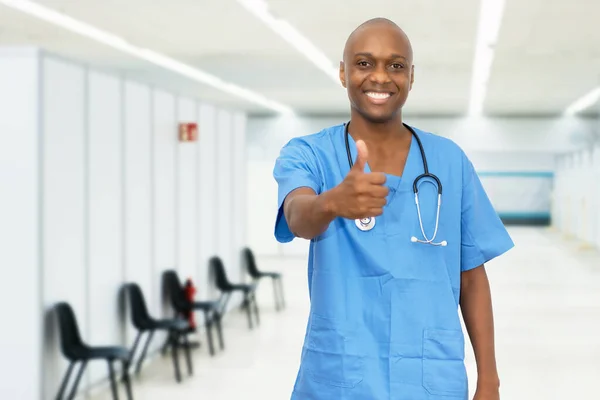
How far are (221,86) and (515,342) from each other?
9.71 meters

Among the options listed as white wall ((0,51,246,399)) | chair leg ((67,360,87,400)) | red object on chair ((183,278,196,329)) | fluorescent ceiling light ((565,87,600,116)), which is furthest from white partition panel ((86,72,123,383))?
fluorescent ceiling light ((565,87,600,116))

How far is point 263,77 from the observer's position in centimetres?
1484

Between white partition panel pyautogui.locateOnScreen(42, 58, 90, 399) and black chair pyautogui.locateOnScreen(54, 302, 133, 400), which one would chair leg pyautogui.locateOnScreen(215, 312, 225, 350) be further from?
black chair pyautogui.locateOnScreen(54, 302, 133, 400)

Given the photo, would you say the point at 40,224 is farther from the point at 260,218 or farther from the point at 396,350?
the point at 260,218

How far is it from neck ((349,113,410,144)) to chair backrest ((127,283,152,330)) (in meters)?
4.82

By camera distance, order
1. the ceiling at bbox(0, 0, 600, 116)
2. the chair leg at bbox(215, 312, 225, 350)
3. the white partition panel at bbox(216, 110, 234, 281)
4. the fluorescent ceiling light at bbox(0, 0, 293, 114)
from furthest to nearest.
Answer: the fluorescent ceiling light at bbox(0, 0, 293, 114) → the white partition panel at bbox(216, 110, 234, 281) → the ceiling at bbox(0, 0, 600, 116) → the chair leg at bbox(215, 312, 225, 350)

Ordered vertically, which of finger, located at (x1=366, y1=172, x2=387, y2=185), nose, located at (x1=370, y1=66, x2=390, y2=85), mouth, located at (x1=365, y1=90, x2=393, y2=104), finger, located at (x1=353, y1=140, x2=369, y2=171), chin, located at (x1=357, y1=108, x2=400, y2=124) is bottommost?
finger, located at (x1=366, y1=172, x2=387, y2=185)

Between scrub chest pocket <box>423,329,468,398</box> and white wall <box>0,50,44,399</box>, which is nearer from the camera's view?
scrub chest pocket <box>423,329,468,398</box>

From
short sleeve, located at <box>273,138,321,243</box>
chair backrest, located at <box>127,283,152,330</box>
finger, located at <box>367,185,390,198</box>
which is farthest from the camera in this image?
chair backrest, located at <box>127,283,152,330</box>

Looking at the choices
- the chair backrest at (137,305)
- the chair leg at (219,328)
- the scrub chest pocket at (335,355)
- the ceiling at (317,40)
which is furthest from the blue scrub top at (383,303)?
the chair leg at (219,328)

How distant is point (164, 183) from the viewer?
24.6ft

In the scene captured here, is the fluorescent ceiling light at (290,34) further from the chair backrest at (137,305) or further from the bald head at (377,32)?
the bald head at (377,32)

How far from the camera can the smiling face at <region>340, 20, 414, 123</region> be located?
1.67 meters

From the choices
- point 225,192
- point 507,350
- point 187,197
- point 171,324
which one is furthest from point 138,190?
point 507,350
